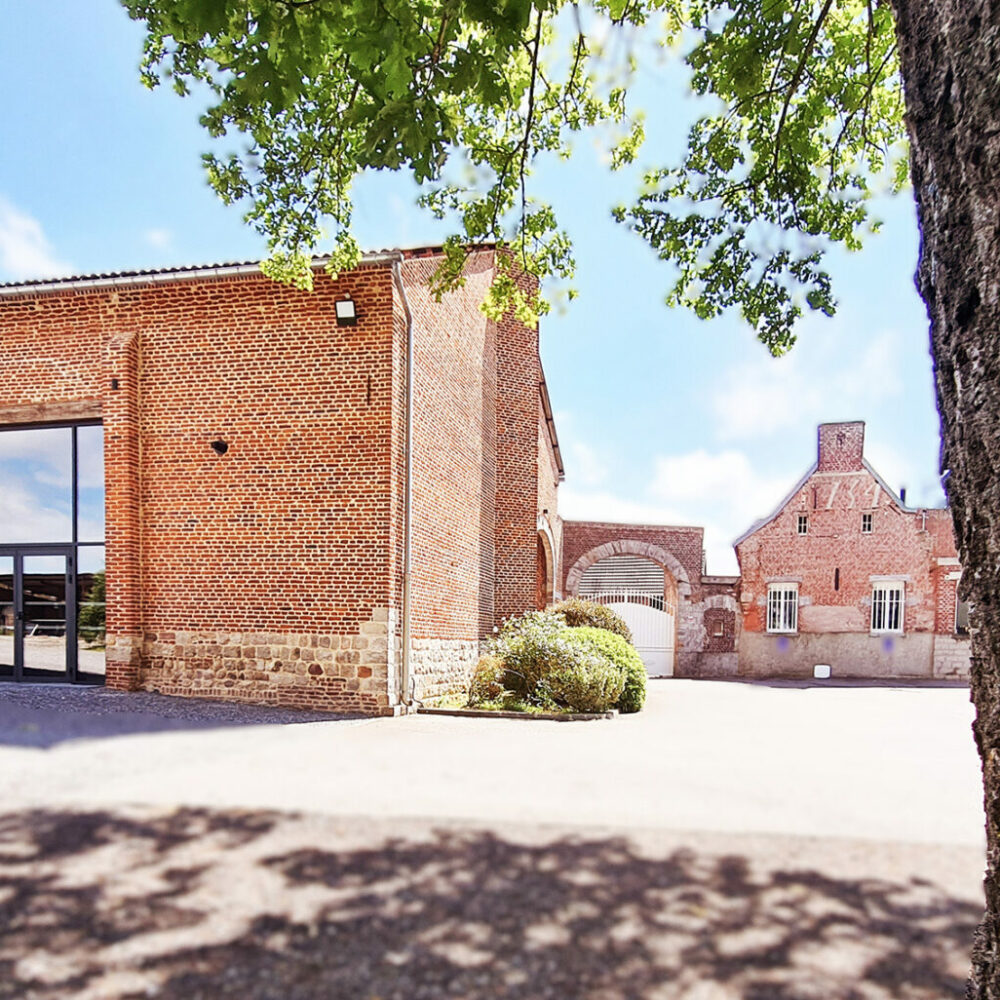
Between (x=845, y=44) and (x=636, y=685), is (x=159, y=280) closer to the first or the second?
(x=845, y=44)

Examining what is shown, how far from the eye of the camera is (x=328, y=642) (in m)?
9.01

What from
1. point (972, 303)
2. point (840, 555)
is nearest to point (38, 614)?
point (972, 303)

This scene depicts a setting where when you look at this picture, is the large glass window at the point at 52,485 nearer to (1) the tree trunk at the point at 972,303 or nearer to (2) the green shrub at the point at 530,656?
→ (2) the green shrub at the point at 530,656

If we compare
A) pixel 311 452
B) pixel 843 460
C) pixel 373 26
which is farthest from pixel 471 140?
pixel 843 460

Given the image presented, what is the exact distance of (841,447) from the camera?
2425 cm

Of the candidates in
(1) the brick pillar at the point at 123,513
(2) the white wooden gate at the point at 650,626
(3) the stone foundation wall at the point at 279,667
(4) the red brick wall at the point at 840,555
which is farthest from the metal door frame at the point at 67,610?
(4) the red brick wall at the point at 840,555

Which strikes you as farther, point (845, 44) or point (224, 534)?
point (224, 534)

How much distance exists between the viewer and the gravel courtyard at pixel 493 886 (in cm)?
284

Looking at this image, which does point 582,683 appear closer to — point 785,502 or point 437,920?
point 437,920

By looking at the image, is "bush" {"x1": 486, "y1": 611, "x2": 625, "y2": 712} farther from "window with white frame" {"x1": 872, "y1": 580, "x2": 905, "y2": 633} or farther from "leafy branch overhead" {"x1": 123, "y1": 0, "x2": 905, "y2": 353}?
"window with white frame" {"x1": 872, "y1": 580, "x2": 905, "y2": 633}

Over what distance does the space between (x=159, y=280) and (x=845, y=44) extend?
28.9ft

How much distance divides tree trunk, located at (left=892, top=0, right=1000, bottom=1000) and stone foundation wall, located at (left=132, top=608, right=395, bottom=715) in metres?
8.13

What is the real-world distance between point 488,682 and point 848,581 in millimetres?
17885

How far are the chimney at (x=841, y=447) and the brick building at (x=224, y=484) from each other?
1882 centimetres
